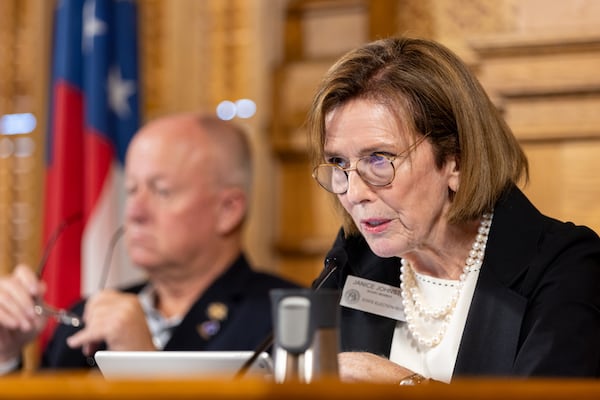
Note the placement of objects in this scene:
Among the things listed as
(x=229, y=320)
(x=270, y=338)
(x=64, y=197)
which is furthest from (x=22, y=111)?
(x=270, y=338)

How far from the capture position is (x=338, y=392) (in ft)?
3.88

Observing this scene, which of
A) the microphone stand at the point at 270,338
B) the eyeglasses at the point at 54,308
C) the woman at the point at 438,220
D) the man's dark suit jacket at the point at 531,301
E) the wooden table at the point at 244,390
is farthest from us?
the eyeglasses at the point at 54,308

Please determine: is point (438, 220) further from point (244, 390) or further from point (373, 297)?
point (244, 390)

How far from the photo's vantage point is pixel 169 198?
3791 millimetres

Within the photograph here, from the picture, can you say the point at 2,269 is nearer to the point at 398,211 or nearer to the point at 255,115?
the point at 255,115

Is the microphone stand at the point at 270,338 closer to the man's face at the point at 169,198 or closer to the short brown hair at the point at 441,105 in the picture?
the short brown hair at the point at 441,105

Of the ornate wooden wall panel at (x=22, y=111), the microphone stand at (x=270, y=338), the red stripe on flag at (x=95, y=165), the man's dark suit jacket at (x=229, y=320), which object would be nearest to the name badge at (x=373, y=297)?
the microphone stand at (x=270, y=338)

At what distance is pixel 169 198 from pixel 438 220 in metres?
1.66

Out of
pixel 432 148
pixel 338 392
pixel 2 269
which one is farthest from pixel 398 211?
pixel 2 269

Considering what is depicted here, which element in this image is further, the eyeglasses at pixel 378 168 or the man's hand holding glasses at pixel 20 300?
the man's hand holding glasses at pixel 20 300

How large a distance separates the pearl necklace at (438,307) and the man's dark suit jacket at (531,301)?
6cm

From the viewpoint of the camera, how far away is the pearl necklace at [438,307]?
92.5 inches

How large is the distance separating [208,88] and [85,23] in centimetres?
62

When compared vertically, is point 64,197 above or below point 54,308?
above
